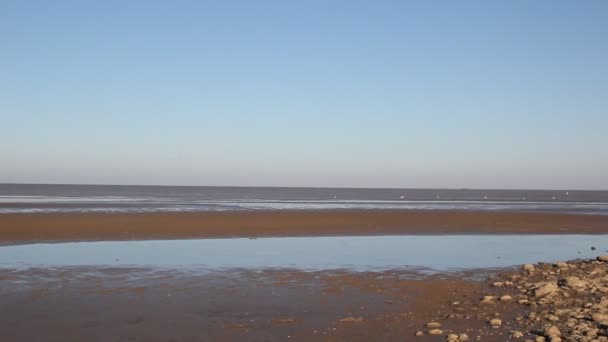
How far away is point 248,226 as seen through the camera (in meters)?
30.4

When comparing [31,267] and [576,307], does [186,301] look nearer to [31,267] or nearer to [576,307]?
[31,267]

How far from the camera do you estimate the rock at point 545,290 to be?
1137 cm

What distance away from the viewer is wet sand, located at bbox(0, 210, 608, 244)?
25.3 metres

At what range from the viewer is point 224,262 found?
17.0 meters

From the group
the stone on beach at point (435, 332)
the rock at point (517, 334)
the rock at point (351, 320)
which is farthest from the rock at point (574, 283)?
the rock at point (351, 320)

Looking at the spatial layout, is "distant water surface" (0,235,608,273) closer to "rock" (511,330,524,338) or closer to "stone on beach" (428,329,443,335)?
"stone on beach" (428,329,443,335)

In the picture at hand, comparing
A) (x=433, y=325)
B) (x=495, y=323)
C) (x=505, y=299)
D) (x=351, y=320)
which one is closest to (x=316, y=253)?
(x=505, y=299)

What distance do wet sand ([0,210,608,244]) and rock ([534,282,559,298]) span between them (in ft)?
52.8

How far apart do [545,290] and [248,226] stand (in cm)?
2044

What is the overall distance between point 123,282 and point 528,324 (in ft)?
29.2

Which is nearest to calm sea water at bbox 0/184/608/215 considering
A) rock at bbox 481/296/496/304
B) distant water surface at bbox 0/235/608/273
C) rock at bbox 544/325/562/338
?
distant water surface at bbox 0/235/608/273

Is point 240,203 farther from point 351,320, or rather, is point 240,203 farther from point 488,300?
point 351,320

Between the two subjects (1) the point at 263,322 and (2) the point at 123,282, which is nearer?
(1) the point at 263,322

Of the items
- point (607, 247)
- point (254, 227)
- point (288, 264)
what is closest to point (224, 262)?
point (288, 264)
